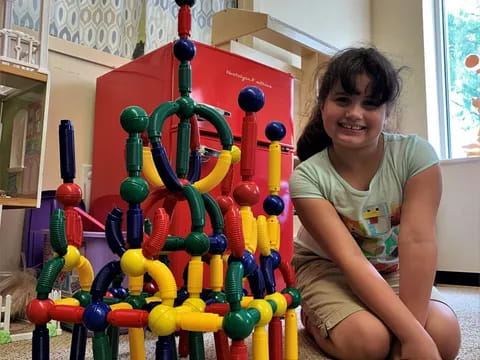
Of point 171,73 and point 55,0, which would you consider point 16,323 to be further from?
point 55,0

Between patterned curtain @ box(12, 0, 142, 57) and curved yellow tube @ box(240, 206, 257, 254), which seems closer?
curved yellow tube @ box(240, 206, 257, 254)

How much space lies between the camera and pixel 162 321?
458 mm

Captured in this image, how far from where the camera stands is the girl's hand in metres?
0.65

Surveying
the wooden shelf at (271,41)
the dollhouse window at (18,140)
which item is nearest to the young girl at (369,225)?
the wooden shelf at (271,41)

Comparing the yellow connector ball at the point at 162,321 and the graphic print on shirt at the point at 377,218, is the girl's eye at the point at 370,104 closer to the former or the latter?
the graphic print on shirt at the point at 377,218

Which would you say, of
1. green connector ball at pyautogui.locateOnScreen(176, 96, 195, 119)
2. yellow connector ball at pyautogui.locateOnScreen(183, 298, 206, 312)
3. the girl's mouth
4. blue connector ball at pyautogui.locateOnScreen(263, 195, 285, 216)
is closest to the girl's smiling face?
the girl's mouth

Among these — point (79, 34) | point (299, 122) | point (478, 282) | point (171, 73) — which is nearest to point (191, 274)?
point (171, 73)

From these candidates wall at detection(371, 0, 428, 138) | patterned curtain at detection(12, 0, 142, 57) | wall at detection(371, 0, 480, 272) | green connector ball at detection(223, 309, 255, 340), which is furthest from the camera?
wall at detection(371, 0, 428, 138)

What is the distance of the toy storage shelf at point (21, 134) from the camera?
3.28 feet

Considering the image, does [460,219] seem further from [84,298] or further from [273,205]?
[84,298]

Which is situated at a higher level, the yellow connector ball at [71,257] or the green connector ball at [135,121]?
the green connector ball at [135,121]

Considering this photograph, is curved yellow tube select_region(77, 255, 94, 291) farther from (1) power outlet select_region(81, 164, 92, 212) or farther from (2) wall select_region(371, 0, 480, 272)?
(2) wall select_region(371, 0, 480, 272)

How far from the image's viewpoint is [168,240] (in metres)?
0.54

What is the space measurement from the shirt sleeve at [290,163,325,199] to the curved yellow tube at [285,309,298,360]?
8.6 inches
